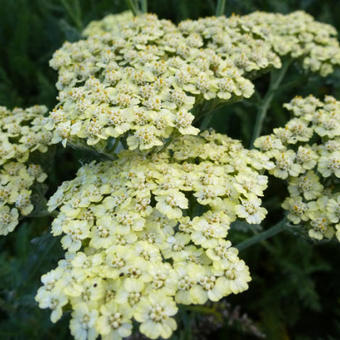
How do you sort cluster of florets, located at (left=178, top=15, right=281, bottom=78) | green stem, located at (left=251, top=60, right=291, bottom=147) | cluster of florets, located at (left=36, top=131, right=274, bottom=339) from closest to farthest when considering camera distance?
cluster of florets, located at (left=36, top=131, right=274, bottom=339) < cluster of florets, located at (left=178, top=15, right=281, bottom=78) < green stem, located at (left=251, top=60, right=291, bottom=147)

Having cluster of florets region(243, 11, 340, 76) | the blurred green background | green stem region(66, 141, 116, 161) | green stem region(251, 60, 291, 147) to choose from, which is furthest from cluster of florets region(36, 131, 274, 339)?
cluster of florets region(243, 11, 340, 76)

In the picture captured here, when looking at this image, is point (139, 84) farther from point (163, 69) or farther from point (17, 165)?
point (17, 165)

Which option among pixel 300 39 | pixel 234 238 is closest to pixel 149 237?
pixel 234 238

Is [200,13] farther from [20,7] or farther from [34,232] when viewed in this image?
[34,232]

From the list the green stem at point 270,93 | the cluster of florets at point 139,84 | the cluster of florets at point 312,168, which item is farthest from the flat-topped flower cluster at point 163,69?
the cluster of florets at point 312,168

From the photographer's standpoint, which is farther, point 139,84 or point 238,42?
point 238,42

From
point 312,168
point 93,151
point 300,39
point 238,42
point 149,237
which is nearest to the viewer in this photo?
point 149,237

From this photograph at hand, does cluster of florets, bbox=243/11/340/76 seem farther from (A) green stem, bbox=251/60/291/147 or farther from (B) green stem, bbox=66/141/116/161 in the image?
(B) green stem, bbox=66/141/116/161

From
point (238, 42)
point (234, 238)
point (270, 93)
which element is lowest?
point (234, 238)
